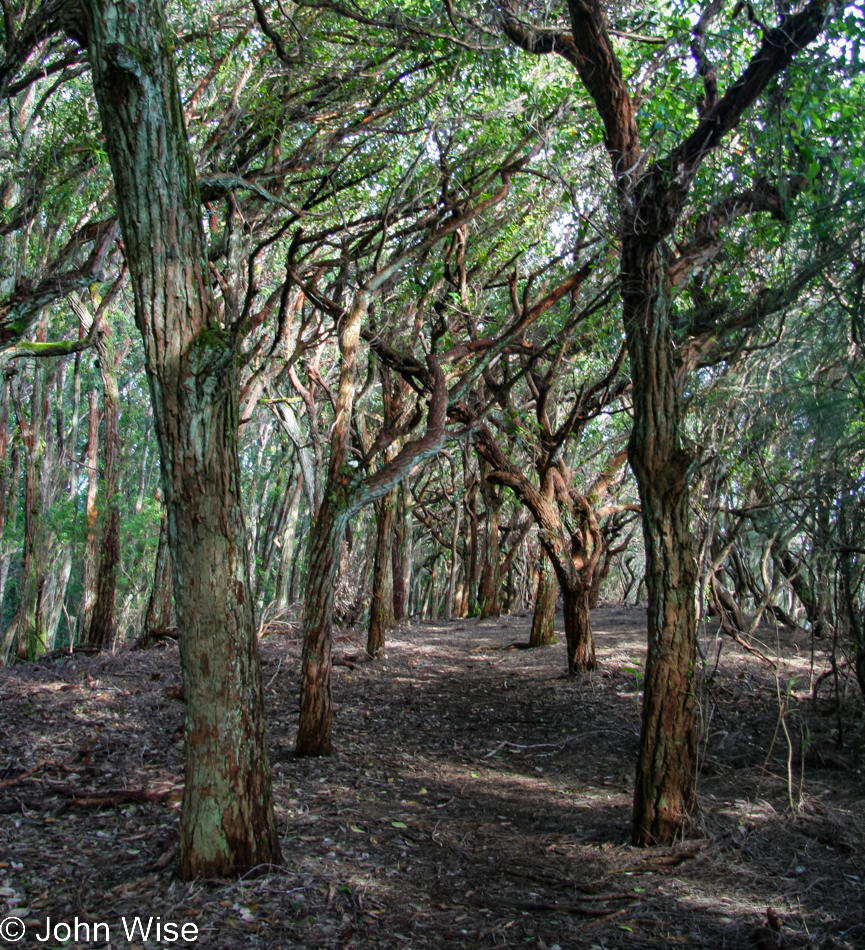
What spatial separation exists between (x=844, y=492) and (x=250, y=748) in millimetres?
4812

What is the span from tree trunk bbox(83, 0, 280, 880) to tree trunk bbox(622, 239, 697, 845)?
2500 millimetres

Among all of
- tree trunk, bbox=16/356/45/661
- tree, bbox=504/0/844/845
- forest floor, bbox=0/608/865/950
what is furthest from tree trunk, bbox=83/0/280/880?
tree trunk, bbox=16/356/45/661

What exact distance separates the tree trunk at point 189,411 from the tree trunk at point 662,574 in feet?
8.20

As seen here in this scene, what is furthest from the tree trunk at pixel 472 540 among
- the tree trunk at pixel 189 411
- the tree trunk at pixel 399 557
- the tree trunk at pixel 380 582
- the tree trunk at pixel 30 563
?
the tree trunk at pixel 189 411

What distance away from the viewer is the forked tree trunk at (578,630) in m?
9.62

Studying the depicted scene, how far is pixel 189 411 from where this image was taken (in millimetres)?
3609

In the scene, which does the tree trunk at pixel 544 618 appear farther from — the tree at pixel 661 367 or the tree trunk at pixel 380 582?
the tree at pixel 661 367

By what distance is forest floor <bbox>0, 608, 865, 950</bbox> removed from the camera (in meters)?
3.62

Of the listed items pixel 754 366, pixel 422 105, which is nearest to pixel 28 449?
pixel 422 105

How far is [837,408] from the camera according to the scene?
522 cm

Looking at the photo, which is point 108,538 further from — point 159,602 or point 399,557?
point 399,557

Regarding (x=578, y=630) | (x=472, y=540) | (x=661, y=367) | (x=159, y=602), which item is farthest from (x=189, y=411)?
(x=472, y=540)

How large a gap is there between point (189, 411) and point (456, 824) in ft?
11.9

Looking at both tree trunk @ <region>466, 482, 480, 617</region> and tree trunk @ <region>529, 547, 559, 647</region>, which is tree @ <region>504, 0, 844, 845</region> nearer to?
tree trunk @ <region>529, 547, 559, 647</region>
